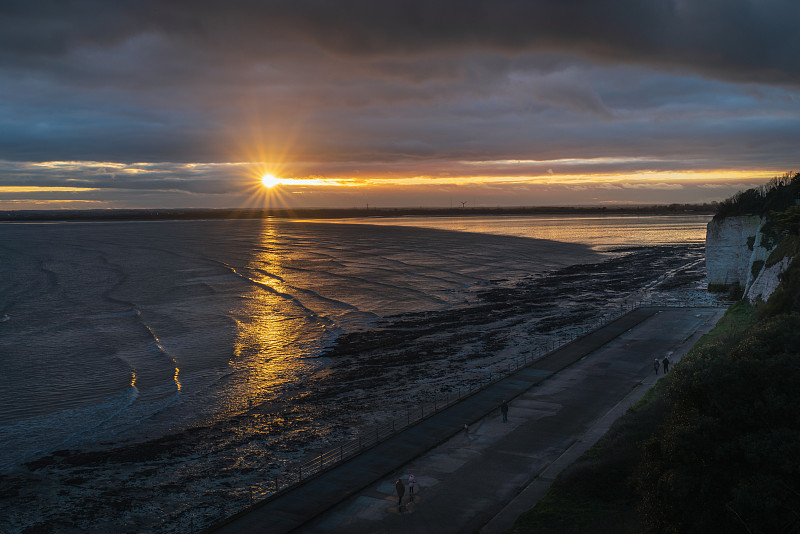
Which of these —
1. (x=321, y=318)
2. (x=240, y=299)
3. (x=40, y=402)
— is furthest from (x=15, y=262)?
(x=40, y=402)

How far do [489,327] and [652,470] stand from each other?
34427mm

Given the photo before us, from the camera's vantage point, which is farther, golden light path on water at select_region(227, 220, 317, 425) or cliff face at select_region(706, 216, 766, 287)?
cliff face at select_region(706, 216, 766, 287)

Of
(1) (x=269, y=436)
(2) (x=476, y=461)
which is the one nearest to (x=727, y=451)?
(2) (x=476, y=461)

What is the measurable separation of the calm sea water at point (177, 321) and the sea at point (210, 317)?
0.15 meters

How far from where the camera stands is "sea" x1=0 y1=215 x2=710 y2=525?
101 feet

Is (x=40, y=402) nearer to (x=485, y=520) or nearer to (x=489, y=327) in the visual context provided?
(x=485, y=520)

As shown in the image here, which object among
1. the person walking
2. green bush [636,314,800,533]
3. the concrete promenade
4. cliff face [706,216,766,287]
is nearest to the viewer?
green bush [636,314,800,533]

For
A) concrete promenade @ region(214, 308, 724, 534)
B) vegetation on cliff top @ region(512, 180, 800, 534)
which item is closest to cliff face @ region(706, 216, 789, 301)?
concrete promenade @ region(214, 308, 724, 534)

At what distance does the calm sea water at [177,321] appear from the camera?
31.0 metres

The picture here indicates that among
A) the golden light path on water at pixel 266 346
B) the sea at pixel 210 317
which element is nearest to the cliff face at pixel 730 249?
the sea at pixel 210 317

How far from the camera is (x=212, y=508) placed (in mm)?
21328

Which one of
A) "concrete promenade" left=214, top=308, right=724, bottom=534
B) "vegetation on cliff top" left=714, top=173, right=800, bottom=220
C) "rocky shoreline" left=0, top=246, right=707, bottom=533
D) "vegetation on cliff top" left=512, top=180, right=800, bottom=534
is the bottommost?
"rocky shoreline" left=0, top=246, right=707, bottom=533

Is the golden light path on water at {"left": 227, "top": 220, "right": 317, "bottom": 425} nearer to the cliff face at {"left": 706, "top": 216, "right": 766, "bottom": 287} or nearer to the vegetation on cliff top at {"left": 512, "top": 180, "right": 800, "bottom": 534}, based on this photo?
the vegetation on cliff top at {"left": 512, "top": 180, "right": 800, "bottom": 534}

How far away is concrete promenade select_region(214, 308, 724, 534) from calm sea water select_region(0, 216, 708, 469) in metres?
11.2
